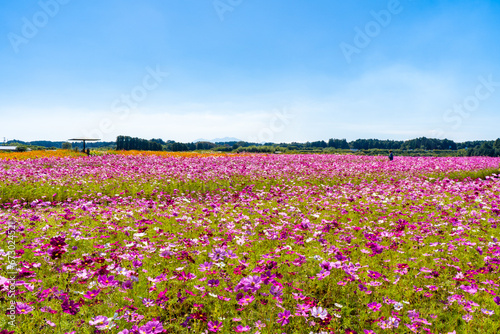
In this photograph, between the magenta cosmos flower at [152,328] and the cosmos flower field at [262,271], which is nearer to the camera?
the magenta cosmos flower at [152,328]

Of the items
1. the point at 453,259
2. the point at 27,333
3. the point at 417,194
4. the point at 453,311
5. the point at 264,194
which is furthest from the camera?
the point at 264,194

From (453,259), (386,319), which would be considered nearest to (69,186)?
(386,319)

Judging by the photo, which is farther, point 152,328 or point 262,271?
point 262,271

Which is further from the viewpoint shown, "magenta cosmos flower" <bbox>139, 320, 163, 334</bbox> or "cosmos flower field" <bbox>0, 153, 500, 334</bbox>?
"cosmos flower field" <bbox>0, 153, 500, 334</bbox>

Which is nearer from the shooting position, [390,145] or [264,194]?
[264,194]

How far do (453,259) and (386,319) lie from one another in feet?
8.11

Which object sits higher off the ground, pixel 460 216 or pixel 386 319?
pixel 460 216

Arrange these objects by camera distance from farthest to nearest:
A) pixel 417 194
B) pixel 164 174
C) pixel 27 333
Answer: pixel 164 174 < pixel 417 194 < pixel 27 333

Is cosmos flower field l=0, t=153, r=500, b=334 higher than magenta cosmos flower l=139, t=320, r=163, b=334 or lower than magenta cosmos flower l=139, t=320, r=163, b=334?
lower

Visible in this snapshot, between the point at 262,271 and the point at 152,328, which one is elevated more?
the point at 262,271

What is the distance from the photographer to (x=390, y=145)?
430 feet

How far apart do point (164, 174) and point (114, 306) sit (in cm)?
996

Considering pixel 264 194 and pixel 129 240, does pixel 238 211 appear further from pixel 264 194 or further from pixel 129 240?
pixel 129 240

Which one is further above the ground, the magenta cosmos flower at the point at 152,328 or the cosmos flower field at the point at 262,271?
the magenta cosmos flower at the point at 152,328
